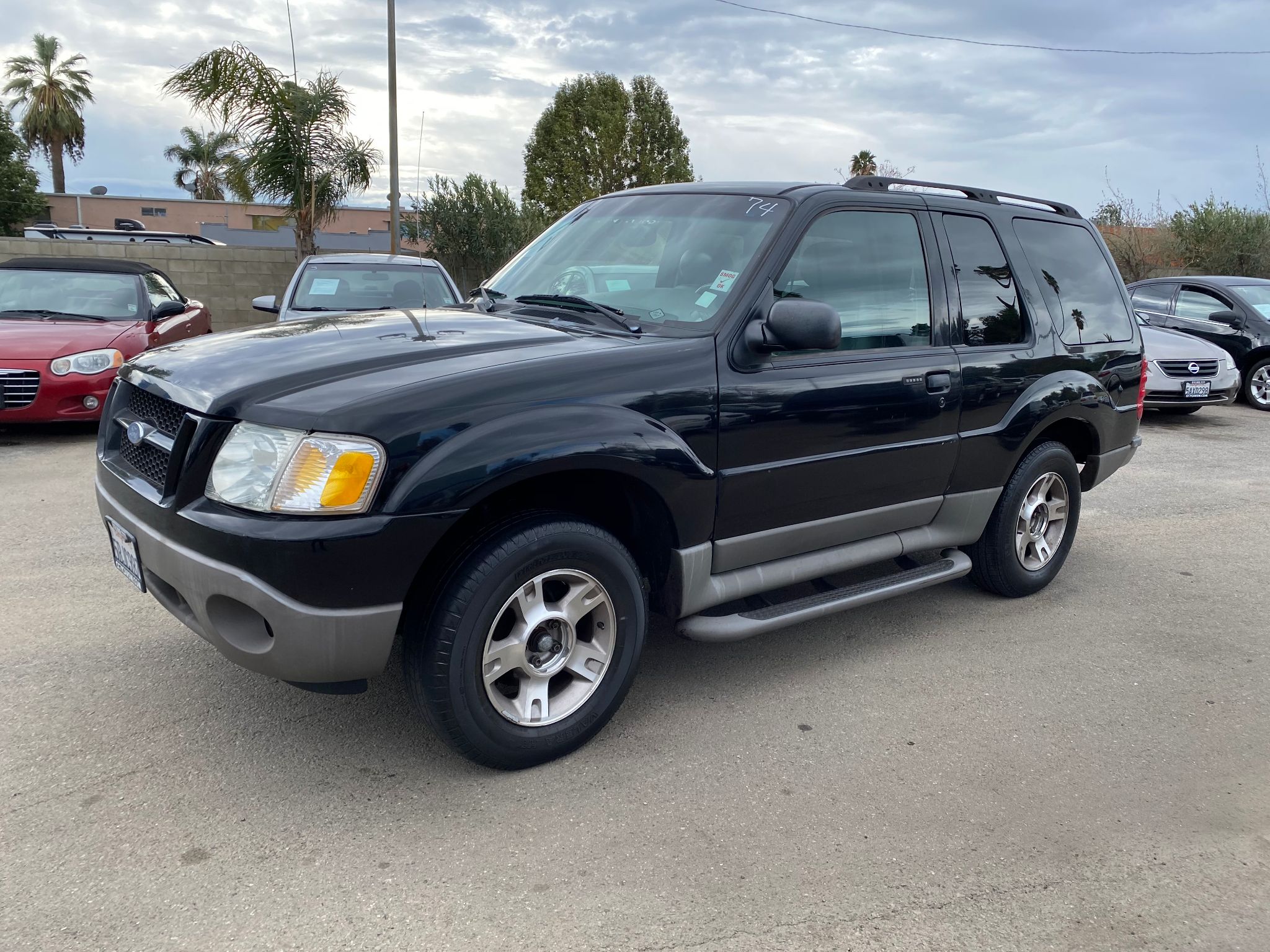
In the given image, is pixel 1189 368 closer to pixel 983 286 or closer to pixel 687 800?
pixel 983 286

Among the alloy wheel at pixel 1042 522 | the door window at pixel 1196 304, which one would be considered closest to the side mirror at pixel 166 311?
the alloy wheel at pixel 1042 522

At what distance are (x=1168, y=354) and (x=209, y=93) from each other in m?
14.0

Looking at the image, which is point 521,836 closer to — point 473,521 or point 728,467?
point 473,521

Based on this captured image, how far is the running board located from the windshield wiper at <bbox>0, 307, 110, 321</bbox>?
7089mm

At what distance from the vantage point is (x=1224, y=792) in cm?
318

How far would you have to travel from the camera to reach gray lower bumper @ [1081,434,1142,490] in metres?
5.12

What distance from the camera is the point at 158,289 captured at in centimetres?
955

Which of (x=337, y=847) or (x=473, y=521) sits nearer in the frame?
(x=337, y=847)

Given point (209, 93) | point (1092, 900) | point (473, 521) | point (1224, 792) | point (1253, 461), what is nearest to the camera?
point (1092, 900)

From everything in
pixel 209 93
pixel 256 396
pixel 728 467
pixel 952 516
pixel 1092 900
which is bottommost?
pixel 1092 900

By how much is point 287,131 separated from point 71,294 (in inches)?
307

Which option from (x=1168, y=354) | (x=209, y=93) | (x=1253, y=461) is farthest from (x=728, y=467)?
(x=209, y=93)

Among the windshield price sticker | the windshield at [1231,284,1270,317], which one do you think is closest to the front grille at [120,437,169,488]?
the windshield price sticker

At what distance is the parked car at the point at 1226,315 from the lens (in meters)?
12.4
